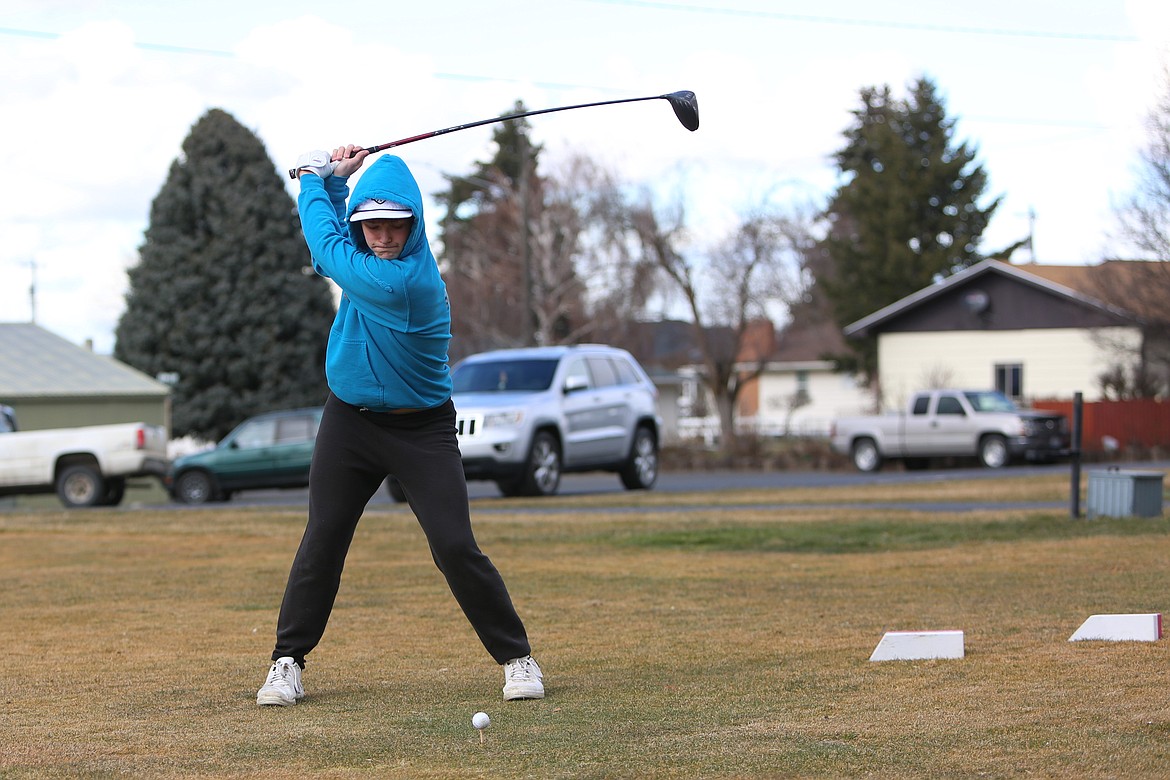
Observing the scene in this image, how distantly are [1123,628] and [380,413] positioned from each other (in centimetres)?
336

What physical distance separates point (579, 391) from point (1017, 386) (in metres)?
28.2

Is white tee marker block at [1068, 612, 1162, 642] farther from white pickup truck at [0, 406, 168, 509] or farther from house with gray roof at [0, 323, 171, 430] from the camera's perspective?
house with gray roof at [0, 323, 171, 430]

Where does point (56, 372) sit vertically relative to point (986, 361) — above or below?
below

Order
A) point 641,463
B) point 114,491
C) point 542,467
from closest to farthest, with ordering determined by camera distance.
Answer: point 542,467 < point 641,463 < point 114,491

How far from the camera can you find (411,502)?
5934mm

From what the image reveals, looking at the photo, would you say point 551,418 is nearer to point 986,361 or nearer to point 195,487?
point 195,487

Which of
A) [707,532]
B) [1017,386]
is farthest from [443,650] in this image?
[1017,386]

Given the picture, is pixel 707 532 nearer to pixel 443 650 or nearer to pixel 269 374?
pixel 443 650

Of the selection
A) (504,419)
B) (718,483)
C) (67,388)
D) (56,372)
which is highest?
(56,372)

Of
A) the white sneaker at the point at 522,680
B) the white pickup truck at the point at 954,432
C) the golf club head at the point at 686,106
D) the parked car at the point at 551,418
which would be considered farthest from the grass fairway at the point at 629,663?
the white pickup truck at the point at 954,432

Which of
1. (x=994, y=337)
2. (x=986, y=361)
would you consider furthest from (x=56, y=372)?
(x=994, y=337)

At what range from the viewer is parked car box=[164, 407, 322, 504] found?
25281 millimetres

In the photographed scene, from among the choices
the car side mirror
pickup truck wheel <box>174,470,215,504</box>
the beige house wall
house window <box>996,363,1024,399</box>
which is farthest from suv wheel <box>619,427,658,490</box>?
house window <box>996,363,1024,399</box>

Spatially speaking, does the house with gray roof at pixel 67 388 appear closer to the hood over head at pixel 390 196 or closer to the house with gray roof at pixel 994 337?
the house with gray roof at pixel 994 337
